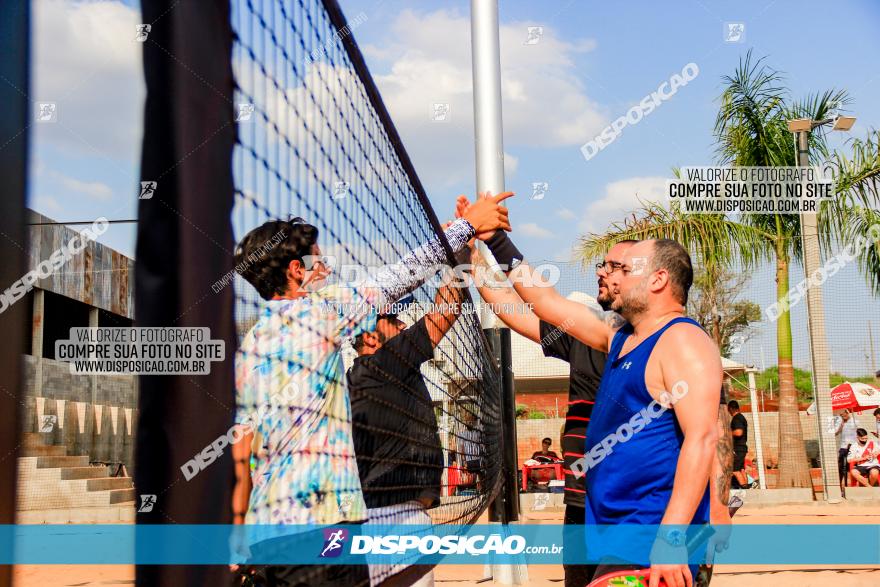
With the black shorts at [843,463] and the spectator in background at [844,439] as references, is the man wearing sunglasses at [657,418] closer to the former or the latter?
the spectator in background at [844,439]

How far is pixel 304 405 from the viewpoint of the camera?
2.24m

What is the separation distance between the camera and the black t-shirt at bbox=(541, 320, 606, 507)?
4285 mm

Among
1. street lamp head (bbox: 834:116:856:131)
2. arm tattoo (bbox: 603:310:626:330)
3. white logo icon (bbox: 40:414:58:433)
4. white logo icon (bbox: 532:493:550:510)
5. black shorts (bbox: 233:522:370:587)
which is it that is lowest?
white logo icon (bbox: 532:493:550:510)

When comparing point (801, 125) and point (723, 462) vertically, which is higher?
point (801, 125)

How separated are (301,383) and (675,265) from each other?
1545 millimetres

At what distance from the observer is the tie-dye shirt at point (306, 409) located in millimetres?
2166

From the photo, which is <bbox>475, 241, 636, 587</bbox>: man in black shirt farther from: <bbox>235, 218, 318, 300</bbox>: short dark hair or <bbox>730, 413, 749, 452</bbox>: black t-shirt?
<bbox>730, 413, 749, 452</bbox>: black t-shirt

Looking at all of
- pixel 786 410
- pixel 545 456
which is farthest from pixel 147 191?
pixel 786 410

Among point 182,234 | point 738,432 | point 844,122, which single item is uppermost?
point 844,122

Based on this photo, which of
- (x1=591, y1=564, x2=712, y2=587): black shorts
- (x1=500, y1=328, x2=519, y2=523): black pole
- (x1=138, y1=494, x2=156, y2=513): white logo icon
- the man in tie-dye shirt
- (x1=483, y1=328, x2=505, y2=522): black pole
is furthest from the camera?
(x1=500, y1=328, x2=519, y2=523): black pole

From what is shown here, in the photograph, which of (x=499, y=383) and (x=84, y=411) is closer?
(x=499, y=383)

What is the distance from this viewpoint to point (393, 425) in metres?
3.06

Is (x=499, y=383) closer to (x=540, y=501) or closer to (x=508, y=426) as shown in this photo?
(x=508, y=426)

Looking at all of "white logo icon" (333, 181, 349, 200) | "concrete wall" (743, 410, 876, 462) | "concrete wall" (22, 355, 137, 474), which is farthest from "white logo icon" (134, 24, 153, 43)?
"concrete wall" (743, 410, 876, 462)
